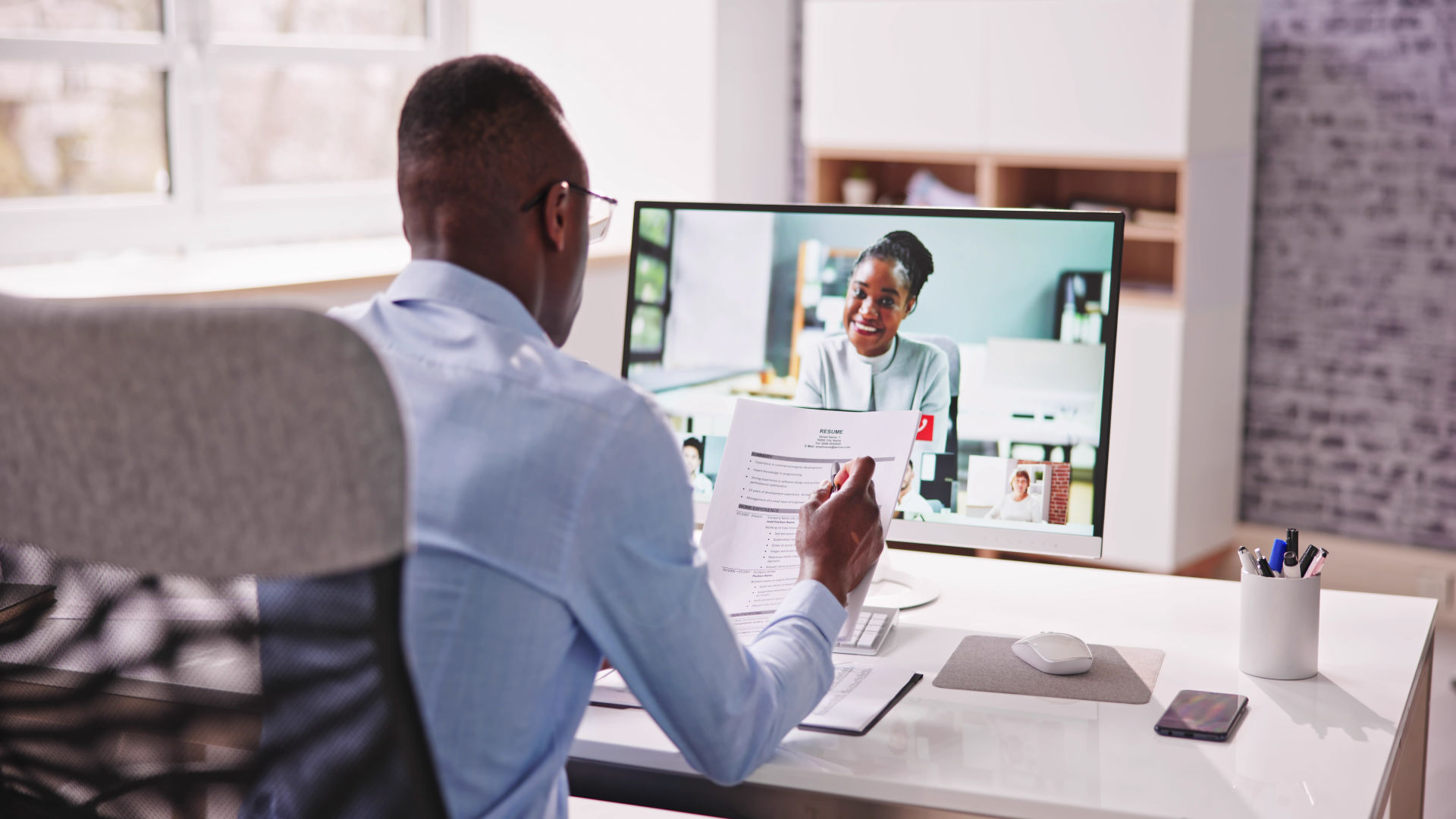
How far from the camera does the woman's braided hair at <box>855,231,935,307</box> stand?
5.23ft

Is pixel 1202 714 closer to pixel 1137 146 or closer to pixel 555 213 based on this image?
pixel 555 213

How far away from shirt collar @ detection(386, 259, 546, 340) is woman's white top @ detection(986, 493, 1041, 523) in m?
0.71

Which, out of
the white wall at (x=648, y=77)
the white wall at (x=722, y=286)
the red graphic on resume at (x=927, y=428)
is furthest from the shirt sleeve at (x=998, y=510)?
the white wall at (x=648, y=77)

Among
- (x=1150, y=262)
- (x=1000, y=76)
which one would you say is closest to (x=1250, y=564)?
(x=1000, y=76)

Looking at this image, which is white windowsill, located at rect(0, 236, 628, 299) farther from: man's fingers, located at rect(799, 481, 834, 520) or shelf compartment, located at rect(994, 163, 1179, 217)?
man's fingers, located at rect(799, 481, 834, 520)

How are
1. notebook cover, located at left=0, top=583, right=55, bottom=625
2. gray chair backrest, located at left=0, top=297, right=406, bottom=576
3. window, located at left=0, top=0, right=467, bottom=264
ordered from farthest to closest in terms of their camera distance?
window, located at left=0, top=0, right=467, bottom=264 → notebook cover, located at left=0, top=583, right=55, bottom=625 → gray chair backrest, located at left=0, top=297, right=406, bottom=576

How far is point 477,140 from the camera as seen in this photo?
1.02 metres

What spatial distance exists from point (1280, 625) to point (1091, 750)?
0.95ft

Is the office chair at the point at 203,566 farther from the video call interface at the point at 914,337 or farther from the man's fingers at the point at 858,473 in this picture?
the video call interface at the point at 914,337

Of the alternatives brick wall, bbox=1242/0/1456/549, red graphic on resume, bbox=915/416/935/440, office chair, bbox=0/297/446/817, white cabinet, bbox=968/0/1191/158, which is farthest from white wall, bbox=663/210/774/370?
brick wall, bbox=1242/0/1456/549

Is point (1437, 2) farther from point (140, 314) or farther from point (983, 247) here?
point (140, 314)

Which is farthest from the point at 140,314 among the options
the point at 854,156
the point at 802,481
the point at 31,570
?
the point at 854,156

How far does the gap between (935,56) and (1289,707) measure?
3.07 metres

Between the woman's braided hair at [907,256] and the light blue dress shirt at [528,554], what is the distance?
686mm
